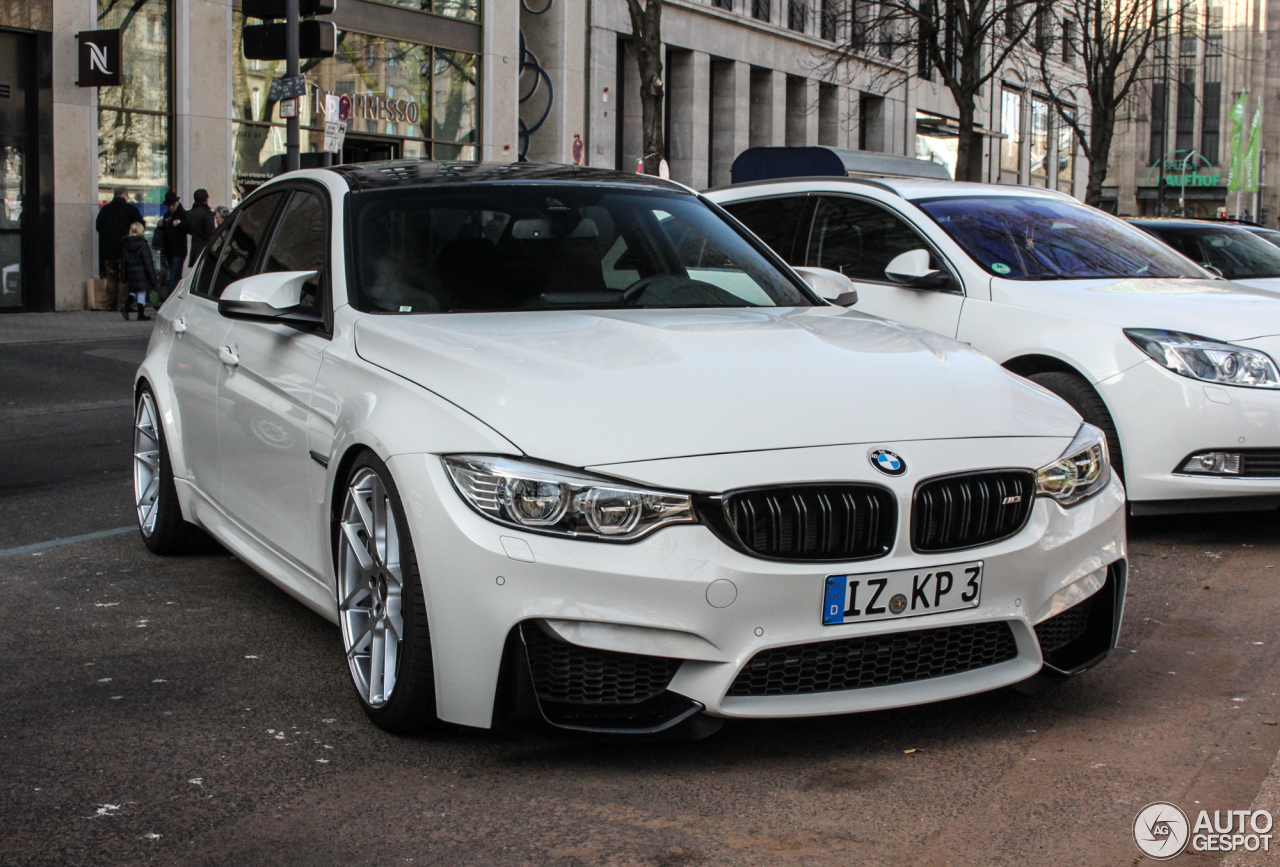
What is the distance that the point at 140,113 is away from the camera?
21.2 m

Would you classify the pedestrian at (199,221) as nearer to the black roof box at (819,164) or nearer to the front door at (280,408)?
the black roof box at (819,164)

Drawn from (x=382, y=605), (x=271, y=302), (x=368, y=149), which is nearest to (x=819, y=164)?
(x=368, y=149)

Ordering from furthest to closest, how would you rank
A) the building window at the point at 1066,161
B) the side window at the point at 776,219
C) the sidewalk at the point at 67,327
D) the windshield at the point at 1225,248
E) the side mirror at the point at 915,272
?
1. the building window at the point at 1066,161
2. the sidewalk at the point at 67,327
3. the windshield at the point at 1225,248
4. the side window at the point at 776,219
5. the side mirror at the point at 915,272

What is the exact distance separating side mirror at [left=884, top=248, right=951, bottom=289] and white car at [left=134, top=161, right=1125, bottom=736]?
7.20 feet

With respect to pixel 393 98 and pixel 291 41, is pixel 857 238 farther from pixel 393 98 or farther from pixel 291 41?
pixel 393 98

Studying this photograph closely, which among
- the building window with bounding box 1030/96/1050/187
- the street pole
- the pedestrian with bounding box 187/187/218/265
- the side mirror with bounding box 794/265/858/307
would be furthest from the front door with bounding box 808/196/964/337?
the building window with bounding box 1030/96/1050/187

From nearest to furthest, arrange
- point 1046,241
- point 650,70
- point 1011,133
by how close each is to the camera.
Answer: point 1046,241
point 650,70
point 1011,133

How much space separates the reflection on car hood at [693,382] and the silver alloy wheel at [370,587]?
341mm

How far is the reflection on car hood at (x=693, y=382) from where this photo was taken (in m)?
3.58

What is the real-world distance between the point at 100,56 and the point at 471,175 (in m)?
16.4

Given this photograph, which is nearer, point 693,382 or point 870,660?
point 870,660

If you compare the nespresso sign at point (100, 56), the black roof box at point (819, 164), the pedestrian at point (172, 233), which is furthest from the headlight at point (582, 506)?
the black roof box at point (819, 164)

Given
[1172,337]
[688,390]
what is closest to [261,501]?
[688,390]

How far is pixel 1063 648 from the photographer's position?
4.01 m
